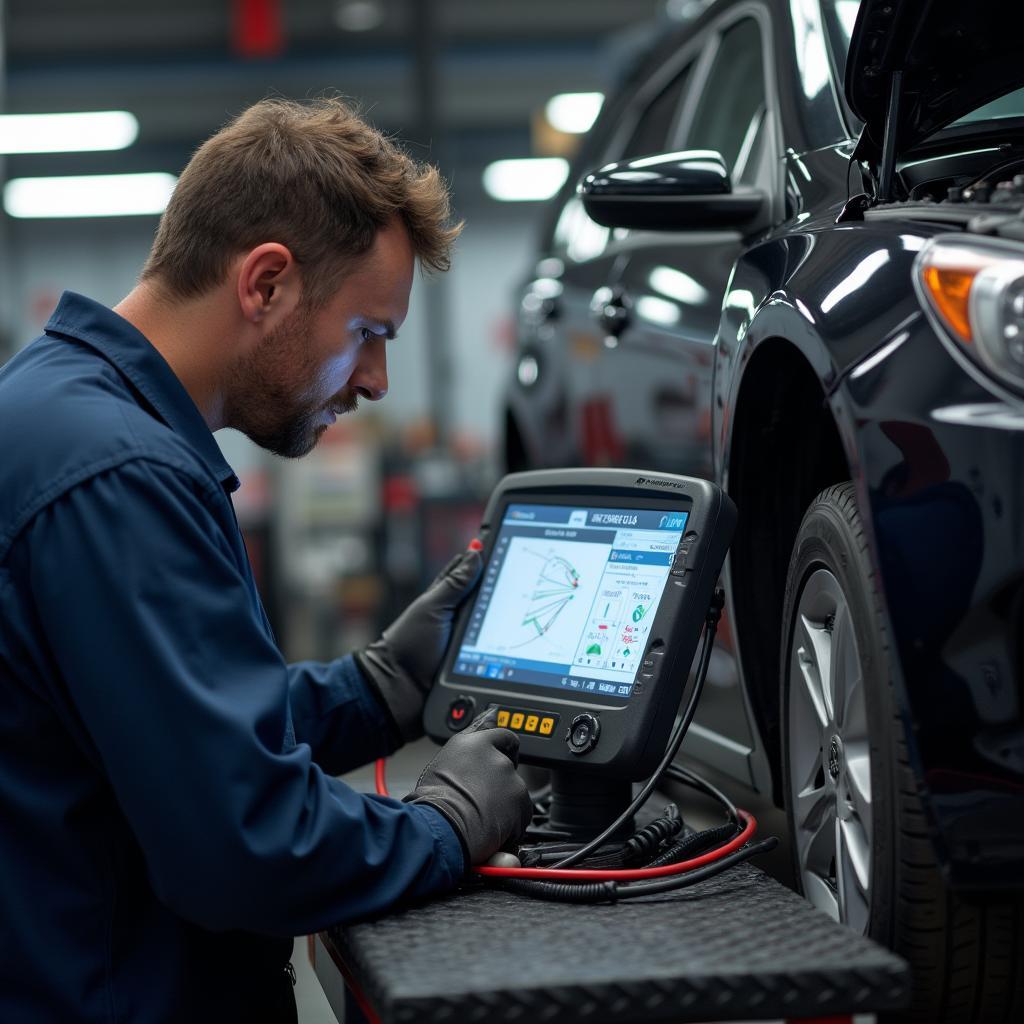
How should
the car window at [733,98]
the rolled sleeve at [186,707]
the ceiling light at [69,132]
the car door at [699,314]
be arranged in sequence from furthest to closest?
the ceiling light at [69,132] < the car window at [733,98] < the car door at [699,314] < the rolled sleeve at [186,707]

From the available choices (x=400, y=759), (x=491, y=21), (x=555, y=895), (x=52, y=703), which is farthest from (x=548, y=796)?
(x=491, y=21)

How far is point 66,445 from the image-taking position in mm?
1374

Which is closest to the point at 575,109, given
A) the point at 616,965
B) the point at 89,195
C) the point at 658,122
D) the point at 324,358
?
the point at 89,195

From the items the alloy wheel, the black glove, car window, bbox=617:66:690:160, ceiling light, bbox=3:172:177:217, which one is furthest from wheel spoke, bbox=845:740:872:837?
ceiling light, bbox=3:172:177:217

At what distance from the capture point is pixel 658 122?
3.20m

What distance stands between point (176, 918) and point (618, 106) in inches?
101

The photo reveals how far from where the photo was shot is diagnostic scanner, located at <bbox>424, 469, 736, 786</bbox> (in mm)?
1673

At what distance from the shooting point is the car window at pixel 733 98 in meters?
2.44

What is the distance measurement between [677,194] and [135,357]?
2.80ft

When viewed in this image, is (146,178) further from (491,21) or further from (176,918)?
(176,918)

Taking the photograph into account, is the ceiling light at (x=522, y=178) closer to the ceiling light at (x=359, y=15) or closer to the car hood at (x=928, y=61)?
the ceiling light at (x=359, y=15)

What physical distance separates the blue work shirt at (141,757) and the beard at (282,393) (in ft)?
0.51

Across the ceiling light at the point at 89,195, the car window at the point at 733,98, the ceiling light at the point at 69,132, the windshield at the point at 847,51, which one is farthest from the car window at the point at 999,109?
the ceiling light at the point at 89,195

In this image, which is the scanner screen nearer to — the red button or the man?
the red button
